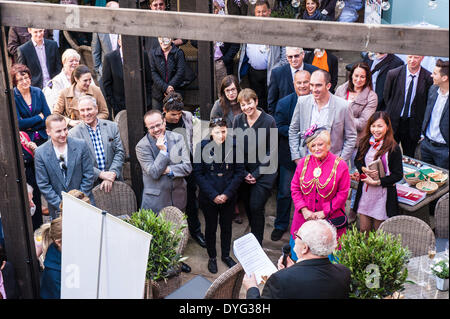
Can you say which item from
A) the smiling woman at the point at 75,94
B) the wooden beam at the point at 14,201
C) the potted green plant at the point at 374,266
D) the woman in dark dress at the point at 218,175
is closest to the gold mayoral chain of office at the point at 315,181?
the woman in dark dress at the point at 218,175

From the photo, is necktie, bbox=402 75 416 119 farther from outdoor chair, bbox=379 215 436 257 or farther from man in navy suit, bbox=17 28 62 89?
man in navy suit, bbox=17 28 62 89

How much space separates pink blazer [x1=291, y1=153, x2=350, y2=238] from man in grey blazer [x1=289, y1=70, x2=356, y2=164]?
677mm

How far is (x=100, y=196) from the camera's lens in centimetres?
580

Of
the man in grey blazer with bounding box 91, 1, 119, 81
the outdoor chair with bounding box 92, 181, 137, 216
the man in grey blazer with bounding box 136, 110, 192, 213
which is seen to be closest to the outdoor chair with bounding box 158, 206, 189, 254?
the man in grey blazer with bounding box 136, 110, 192, 213

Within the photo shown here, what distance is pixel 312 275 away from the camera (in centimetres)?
383

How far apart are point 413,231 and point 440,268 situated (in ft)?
2.11

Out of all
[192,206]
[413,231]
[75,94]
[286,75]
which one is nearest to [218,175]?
[192,206]

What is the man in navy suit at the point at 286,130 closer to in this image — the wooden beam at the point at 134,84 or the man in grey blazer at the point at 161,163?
the man in grey blazer at the point at 161,163

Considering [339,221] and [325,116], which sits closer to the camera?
[339,221]

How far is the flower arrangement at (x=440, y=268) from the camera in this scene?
4387mm

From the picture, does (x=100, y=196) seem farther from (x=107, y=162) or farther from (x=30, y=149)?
(x=30, y=149)

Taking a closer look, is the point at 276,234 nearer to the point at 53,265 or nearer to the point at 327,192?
the point at 327,192

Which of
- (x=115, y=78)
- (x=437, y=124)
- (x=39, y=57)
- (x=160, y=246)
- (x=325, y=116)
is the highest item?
(x=39, y=57)

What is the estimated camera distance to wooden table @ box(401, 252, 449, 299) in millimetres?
4449
